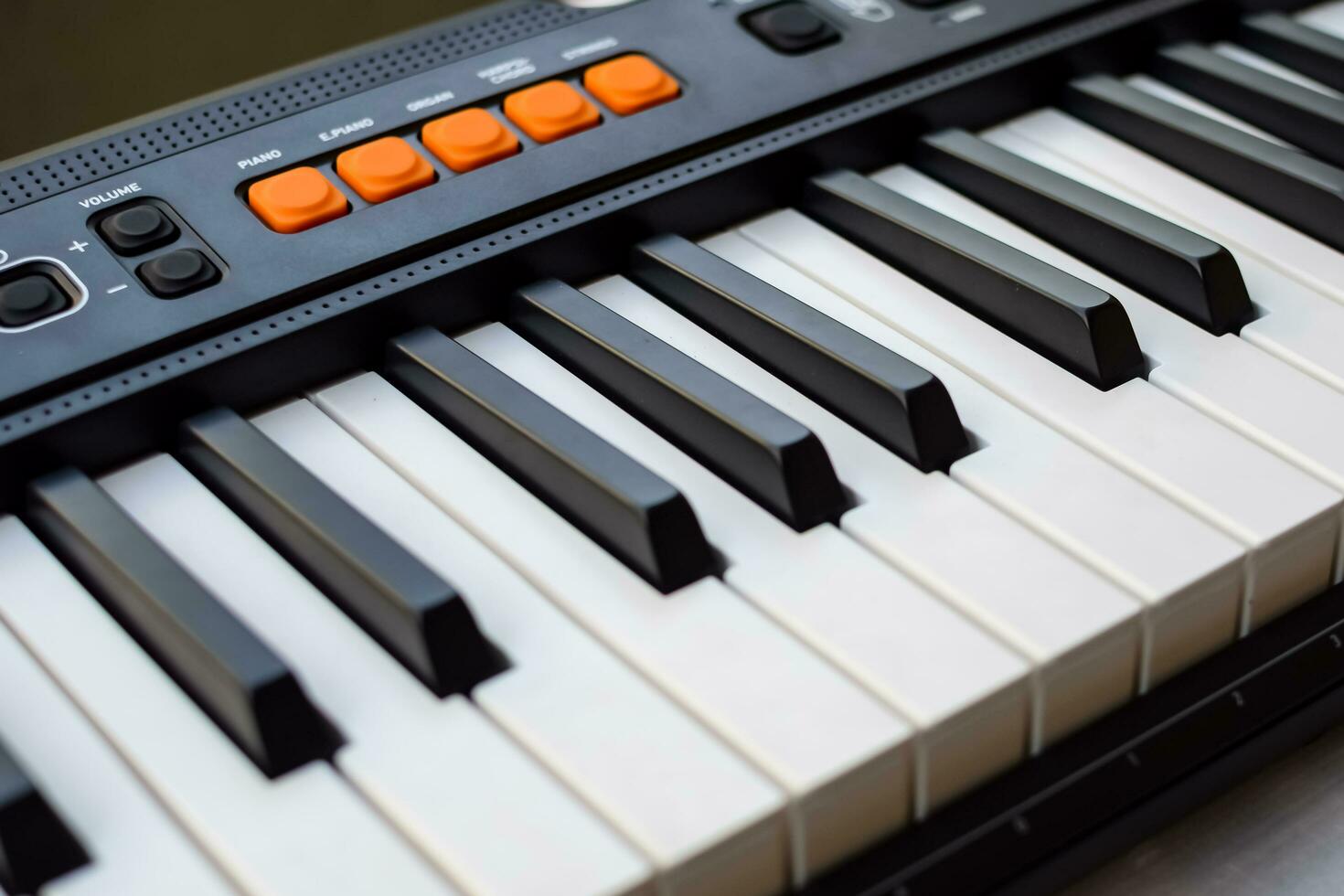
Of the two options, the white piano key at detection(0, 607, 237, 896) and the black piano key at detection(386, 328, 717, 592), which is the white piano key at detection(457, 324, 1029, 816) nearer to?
the black piano key at detection(386, 328, 717, 592)

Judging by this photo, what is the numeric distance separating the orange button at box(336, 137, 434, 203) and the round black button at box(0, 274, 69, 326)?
0.64 feet

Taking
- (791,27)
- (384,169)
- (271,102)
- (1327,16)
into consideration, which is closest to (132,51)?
(271,102)

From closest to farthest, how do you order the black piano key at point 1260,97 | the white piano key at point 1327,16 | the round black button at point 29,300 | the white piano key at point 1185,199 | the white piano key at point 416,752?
the white piano key at point 416,752 → the round black button at point 29,300 → the white piano key at point 1185,199 → the black piano key at point 1260,97 → the white piano key at point 1327,16

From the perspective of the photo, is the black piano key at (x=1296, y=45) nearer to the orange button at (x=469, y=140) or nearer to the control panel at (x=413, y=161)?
the control panel at (x=413, y=161)

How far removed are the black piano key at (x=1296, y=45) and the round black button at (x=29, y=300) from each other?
93cm

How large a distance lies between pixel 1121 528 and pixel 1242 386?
17 centimetres

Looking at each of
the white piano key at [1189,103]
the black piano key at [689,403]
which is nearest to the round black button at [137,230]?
the black piano key at [689,403]

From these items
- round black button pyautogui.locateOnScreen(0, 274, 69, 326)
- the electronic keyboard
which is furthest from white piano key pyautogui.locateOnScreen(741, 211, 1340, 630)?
round black button pyautogui.locateOnScreen(0, 274, 69, 326)

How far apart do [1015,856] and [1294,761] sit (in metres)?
0.22

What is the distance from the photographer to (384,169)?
1.04 metres

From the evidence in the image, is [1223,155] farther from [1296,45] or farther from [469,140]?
[469,140]

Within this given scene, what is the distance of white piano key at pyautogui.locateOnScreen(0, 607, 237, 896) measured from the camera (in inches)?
27.1

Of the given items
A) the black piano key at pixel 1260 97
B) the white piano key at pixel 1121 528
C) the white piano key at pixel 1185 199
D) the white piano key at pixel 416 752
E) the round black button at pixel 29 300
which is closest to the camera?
the white piano key at pixel 416 752

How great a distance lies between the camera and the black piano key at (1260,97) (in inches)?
46.3
